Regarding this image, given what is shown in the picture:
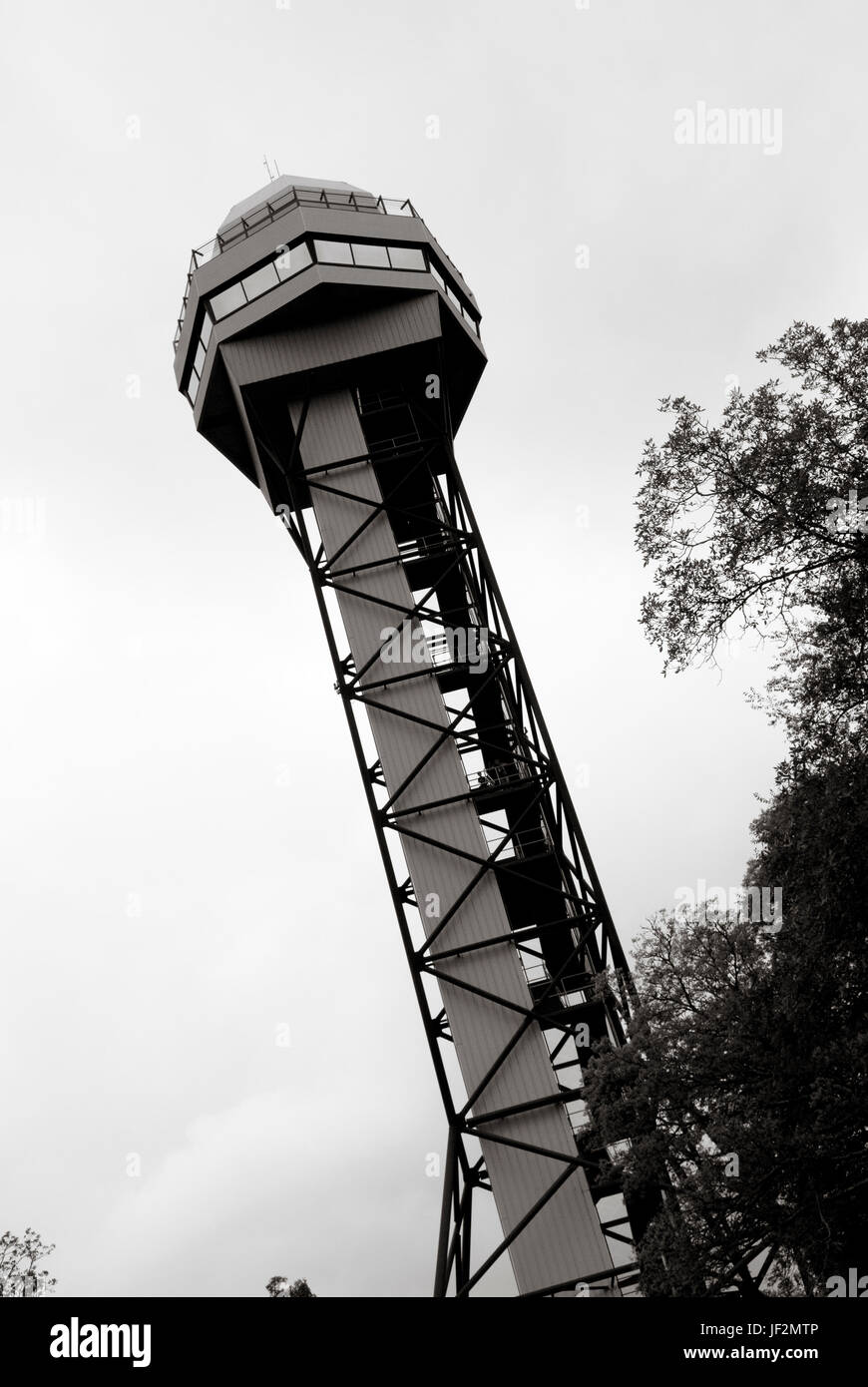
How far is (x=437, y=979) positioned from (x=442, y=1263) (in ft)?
19.5

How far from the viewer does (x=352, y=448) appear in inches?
1195

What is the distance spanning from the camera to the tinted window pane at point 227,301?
99.6 ft

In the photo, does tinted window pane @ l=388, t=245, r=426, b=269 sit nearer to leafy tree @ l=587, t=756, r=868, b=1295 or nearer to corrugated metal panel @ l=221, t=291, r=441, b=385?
corrugated metal panel @ l=221, t=291, r=441, b=385

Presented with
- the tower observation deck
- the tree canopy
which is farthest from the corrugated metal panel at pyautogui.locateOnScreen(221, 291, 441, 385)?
the tree canopy

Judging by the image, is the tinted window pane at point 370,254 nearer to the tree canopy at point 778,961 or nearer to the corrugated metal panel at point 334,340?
the corrugated metal panel at point 334,340

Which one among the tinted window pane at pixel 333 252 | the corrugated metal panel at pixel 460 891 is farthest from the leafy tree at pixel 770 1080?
the tinted window pane at pixel 333 252

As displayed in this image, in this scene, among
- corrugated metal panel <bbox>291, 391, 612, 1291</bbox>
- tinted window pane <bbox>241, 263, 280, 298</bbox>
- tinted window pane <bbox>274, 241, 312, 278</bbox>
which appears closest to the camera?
corrugated metal panel <bbox>291, 391, 612, 1291</bbox>

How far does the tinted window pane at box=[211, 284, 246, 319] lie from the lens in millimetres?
30344

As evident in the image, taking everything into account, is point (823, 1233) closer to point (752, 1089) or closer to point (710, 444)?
point (752, 1089)

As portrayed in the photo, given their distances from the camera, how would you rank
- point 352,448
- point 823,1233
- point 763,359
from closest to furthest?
1. point 823,1233
2. point 763,359
3. point 352,448

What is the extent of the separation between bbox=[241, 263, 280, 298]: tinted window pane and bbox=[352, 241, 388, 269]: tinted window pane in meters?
2.31

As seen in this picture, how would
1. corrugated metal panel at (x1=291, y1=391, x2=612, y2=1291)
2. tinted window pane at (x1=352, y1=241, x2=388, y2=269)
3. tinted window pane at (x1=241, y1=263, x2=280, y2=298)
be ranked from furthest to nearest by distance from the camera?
1. tinted window pane at (x1=352, y1=241, x2=388, y2=269)
2. tinted window pane at (x1=241, y1=263, x2=280, y2=298)
3. corrugated metal panel at (x1=291, y1=391, x2=612, y2=1291)

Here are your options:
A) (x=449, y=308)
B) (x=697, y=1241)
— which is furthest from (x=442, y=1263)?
(x=449, y=308)

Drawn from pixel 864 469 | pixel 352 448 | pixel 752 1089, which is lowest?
pixel 752 1089
